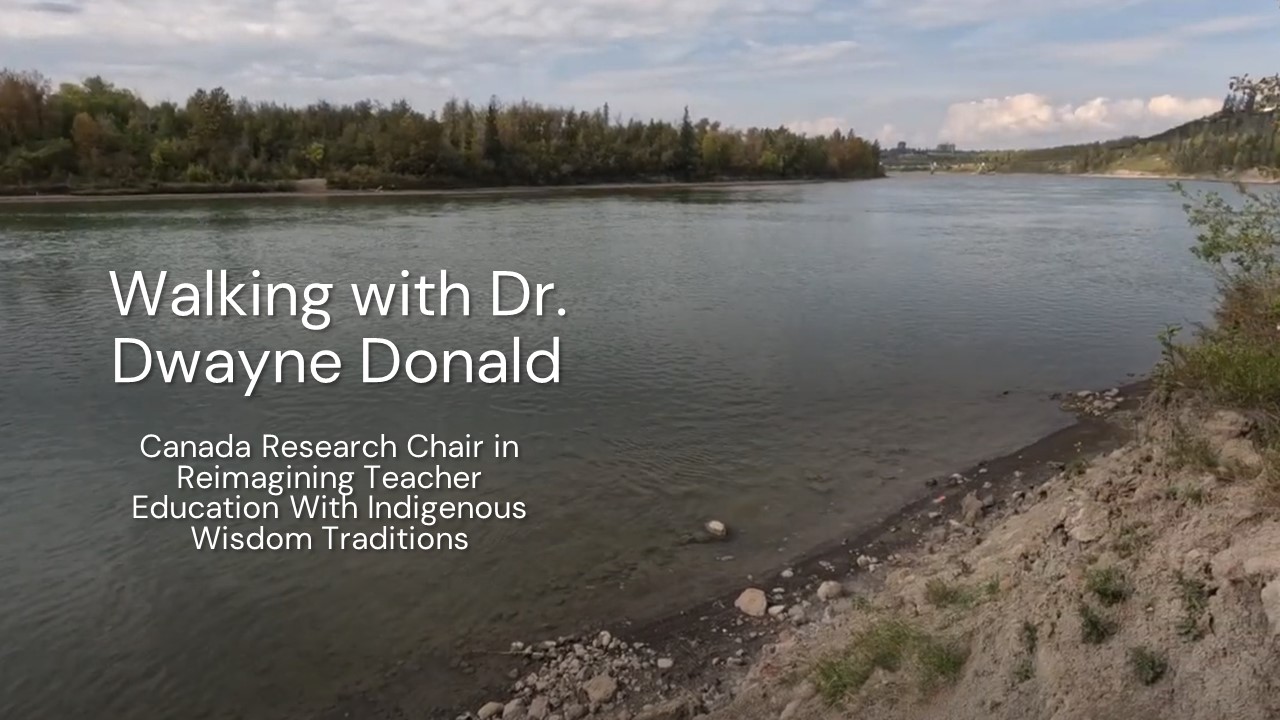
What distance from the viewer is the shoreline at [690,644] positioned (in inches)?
295

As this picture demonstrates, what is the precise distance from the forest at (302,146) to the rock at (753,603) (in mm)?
79920

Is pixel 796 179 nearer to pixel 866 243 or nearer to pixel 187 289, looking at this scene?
pixel 866 243

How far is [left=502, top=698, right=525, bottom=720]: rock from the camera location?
7086 millimetres

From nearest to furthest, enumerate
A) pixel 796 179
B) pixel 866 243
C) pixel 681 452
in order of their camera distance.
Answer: pixel 681 452 → pixel 866 243 → pixel 796 179

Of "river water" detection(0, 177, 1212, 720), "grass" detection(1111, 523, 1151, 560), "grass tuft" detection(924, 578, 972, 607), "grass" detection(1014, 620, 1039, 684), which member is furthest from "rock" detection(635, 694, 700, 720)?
"grass" detection(1111, 523, 1151, 560)

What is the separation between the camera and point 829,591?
888cm

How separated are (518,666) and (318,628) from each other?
223 cm

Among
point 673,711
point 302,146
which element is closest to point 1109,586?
point 673,711

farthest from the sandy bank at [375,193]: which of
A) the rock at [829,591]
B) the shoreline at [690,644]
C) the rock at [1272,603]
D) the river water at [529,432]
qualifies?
the rock at [1272,603]

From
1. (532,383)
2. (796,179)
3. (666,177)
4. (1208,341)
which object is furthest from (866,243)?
(796,179)

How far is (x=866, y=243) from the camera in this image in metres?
42.3

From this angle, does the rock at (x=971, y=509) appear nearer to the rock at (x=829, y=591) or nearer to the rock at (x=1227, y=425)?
the rock at (x=829, y=591)

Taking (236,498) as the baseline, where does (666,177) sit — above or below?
above

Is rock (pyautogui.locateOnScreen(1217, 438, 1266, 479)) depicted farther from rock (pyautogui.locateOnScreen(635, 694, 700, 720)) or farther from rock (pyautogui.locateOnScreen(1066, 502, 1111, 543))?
rock (pyautogui.locateOnScreen(635, 694, 700, 720))
